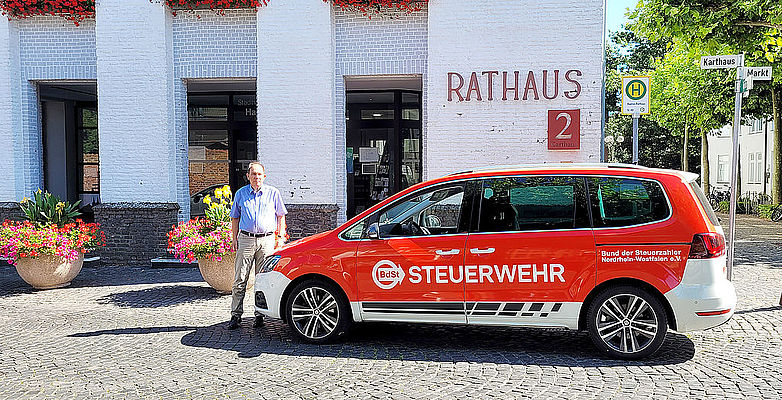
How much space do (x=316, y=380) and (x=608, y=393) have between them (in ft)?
7.71

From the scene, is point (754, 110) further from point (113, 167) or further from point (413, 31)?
point (113, 167)

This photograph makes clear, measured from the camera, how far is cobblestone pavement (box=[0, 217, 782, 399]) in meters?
5.91

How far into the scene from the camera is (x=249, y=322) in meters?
8.55

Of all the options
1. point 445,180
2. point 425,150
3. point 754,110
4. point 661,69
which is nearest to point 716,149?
point 661,69

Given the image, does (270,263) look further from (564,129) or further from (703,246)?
(564,129)

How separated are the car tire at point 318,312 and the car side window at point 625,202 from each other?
8.50 ft

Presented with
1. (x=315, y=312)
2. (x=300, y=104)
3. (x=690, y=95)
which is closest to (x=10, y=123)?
(x=300, y=104)

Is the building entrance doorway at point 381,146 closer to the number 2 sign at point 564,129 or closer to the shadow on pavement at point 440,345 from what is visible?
the number 2 sign at point 564,129

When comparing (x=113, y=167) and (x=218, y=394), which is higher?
(x=113, y=167)

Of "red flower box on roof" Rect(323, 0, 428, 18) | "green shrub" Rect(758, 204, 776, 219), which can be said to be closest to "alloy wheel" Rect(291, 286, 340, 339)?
"red flower box on roof" Rect(323, 0, 428, 18)

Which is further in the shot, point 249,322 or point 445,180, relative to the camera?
point 249,322

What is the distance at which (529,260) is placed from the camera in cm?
683

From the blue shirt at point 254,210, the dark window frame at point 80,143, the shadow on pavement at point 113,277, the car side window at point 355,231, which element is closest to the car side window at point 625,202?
the car side window at point 355,231

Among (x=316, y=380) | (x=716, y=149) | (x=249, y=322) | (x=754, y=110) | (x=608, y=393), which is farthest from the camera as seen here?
(x=716, y=149)
